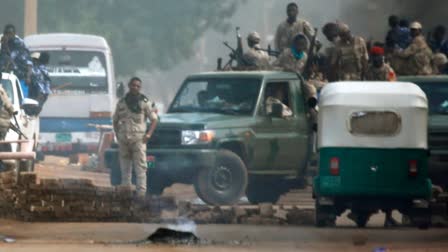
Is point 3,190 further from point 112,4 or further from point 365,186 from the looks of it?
point 112,4

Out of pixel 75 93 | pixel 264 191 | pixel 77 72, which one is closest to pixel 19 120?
pixel 264 191

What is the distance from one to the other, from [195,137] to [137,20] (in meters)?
27.4

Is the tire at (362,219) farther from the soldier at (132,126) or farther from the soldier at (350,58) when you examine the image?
the soldier at (350,58)

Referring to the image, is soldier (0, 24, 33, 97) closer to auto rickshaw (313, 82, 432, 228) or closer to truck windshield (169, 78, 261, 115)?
truck windshield (169, 78, 261, 115)

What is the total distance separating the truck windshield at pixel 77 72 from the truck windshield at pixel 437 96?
13548 mm

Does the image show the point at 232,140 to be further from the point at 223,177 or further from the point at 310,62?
the point at 310,62

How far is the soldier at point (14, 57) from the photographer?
24.3 metres

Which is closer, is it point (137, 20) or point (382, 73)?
point (382, 73)

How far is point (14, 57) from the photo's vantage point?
964 inches

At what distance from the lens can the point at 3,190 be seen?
1753cm

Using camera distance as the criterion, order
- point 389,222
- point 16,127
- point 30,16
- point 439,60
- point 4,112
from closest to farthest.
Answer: point 389,222 < point 4,112 < point 16,127 < point 439,60 < point 30,16

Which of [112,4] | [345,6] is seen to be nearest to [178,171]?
[345,6]

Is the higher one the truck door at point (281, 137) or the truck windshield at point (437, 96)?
the truck windshield at point (437, 96)

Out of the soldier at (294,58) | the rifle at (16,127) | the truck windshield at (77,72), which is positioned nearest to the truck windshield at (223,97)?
the soldier at (294,58)
